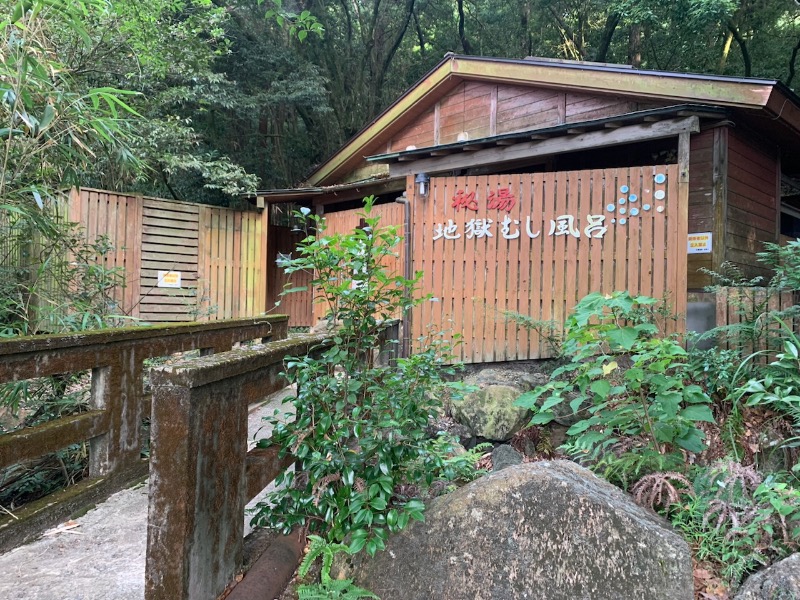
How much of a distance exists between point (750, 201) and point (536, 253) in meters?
3.74

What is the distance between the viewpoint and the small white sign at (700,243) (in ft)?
20.4

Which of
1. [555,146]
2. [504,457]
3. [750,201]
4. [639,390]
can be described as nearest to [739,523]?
[639,390]

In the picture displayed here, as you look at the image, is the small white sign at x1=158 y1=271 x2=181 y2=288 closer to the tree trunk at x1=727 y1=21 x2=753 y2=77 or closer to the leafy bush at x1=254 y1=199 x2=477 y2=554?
the leafy bush at x1=254 y1=199 x2=477 y2=554

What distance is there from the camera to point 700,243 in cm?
627

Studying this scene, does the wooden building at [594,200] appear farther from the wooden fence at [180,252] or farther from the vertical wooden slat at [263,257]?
the wooden fence at [180,252]

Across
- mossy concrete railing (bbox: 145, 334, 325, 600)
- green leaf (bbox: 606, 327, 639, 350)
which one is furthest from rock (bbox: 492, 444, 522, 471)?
mossy concrete railing (bbox: 145, 334, 325, 600)

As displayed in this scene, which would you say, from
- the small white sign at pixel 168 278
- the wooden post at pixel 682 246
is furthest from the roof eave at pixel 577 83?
the small white sign at pixel 168 278

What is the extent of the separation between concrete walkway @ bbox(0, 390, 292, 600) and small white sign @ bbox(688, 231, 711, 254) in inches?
247

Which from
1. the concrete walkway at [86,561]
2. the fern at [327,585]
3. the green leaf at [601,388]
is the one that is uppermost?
the green leaf at [601,388]

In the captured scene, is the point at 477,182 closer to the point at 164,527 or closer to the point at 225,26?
the point at 164,527

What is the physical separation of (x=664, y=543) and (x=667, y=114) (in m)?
4.98

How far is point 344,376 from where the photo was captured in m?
2.16

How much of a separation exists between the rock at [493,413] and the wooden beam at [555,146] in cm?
317

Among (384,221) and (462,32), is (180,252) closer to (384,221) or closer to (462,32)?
(384,221)
